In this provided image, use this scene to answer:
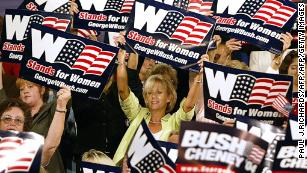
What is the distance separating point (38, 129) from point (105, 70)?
613 millimetres

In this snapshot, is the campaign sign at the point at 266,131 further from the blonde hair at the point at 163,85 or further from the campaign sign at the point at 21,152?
the blonde hair at the point at 163,85

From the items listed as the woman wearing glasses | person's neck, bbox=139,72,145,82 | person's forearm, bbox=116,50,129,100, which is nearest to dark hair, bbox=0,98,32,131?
the woman wearing glasses

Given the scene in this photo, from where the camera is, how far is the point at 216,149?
12.9ft

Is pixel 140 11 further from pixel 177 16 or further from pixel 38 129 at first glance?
pixel 38 129

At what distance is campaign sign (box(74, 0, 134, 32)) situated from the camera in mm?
6191

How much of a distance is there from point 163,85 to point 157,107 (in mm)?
164

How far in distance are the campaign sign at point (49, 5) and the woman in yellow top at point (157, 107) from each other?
848 millimetres

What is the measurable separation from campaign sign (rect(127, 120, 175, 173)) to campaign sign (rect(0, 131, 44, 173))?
562 millimetres

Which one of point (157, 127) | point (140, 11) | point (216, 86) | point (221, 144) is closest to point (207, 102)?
point (216, 86)

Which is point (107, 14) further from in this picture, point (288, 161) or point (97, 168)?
point (288, 161)

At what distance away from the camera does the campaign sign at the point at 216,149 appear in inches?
154

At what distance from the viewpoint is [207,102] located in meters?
5.37

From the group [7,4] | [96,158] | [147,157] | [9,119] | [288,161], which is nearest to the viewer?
[288,161]

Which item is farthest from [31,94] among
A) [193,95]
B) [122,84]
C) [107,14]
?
[193,95]
